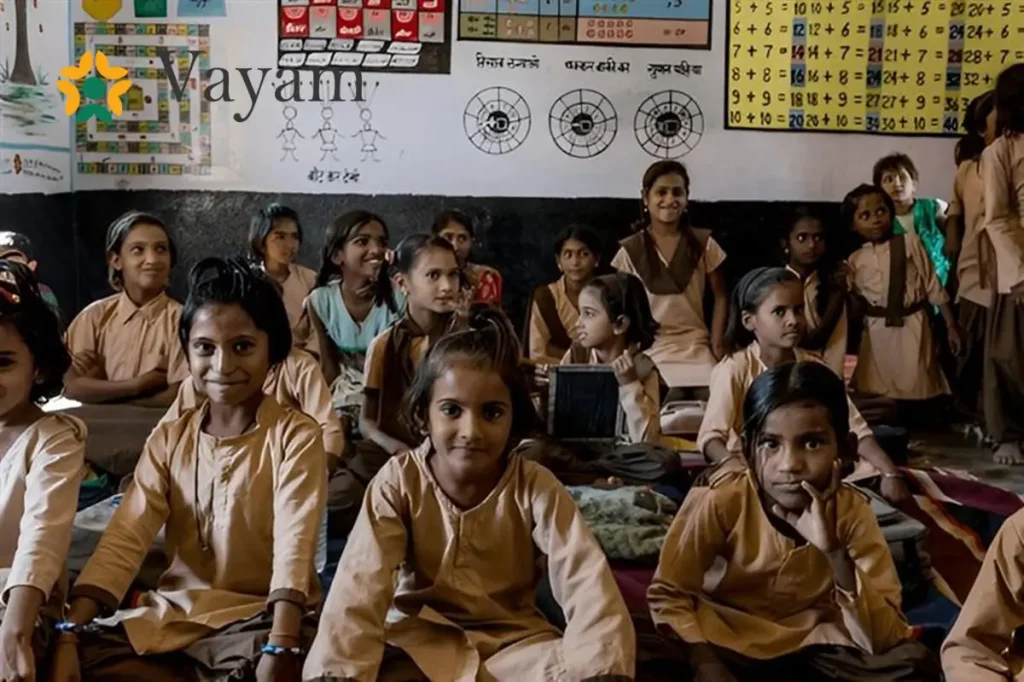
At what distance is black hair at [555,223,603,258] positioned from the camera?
446 cm

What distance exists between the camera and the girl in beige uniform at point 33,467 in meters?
1.63

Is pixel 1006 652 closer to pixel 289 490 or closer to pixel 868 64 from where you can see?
Result: pixel 289 490

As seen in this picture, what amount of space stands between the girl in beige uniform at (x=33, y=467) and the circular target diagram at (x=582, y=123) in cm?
317

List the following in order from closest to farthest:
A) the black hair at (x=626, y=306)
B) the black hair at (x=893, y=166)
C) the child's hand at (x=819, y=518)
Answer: the child's hand at (x=819, y=518), the black hair at (x=626, y=306), the black hair at (x=893, y=166)

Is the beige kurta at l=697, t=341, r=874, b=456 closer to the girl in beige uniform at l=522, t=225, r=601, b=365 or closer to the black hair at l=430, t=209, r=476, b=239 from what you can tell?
the girl in beige uniform at l=522, t=225, r=601, b=365

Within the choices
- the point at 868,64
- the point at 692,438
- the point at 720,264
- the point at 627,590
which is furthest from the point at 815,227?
the point at 627,590

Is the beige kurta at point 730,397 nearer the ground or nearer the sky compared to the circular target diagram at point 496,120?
nearer the ground

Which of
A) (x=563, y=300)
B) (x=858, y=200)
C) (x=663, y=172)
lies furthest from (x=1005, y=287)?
(x=563, y=300)

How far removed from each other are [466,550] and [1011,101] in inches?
117

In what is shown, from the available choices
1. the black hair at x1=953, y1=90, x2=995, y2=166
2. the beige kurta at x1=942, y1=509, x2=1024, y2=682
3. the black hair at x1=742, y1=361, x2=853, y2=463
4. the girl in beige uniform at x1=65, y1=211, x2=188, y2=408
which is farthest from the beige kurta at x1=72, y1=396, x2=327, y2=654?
the black hair at x1=953, y1=90, x2=995, y2=166

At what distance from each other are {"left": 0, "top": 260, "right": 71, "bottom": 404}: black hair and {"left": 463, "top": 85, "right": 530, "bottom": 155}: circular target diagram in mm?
3068

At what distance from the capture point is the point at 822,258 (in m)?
4.49

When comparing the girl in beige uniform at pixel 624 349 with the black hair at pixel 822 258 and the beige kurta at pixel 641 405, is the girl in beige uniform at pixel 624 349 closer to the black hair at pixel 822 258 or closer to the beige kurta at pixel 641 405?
the beige kurta at pixel 641 405

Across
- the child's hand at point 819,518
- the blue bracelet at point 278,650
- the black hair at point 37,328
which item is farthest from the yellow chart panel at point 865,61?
the blue bracelet at point 278,650
